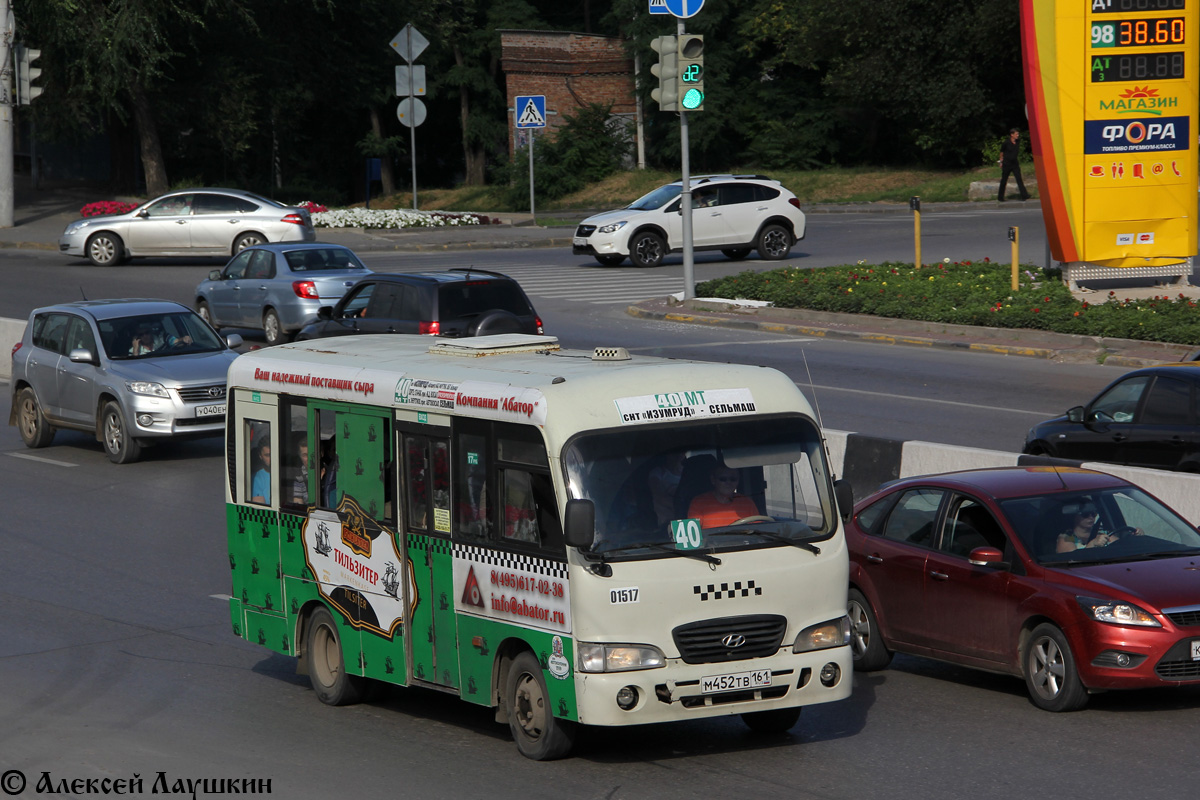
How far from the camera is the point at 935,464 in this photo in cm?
1302

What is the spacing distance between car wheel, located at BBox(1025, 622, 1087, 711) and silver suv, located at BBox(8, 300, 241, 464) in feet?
37.2

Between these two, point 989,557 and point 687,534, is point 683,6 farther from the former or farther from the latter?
point 687,534

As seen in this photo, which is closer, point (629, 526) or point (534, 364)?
point (629, 526)

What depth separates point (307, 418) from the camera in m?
9.58

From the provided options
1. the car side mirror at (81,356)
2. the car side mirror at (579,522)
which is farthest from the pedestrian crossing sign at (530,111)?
the car side mirror at (579,522)

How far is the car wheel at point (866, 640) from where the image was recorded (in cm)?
1014

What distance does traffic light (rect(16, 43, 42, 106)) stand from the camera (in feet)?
121

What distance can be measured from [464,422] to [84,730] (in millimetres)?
2758

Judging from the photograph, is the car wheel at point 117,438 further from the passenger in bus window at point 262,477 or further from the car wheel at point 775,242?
the car wheel at point 775,242

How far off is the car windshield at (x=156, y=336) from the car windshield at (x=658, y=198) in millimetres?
15373

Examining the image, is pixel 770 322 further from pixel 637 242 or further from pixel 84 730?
pixel 84 730

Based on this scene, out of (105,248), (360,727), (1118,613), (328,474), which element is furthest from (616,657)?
(105,248)

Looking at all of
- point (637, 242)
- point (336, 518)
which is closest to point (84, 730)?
point (336, 518)

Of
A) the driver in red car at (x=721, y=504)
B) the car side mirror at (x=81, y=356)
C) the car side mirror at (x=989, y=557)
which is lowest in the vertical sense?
the car side mirror at (x=989, y=557)
